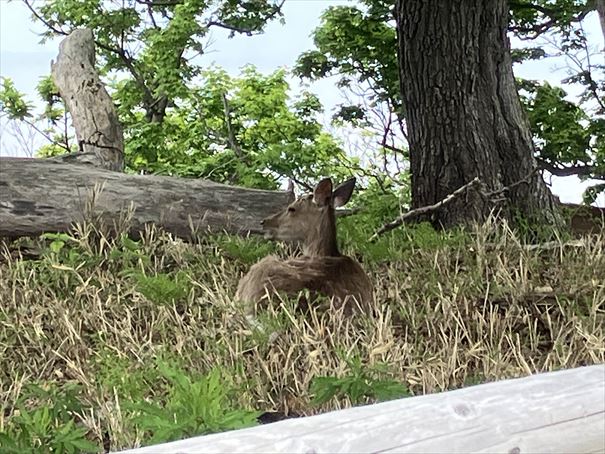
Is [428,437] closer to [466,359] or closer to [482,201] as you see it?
[466,359]

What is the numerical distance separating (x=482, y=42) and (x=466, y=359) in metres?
3.19

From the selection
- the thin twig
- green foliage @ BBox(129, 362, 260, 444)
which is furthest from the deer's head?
green foliage @ BBox(129, 362, 260, 444)

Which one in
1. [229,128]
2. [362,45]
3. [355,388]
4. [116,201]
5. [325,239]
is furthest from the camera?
[229,128]

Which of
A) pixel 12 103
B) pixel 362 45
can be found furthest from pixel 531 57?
pixel 12 103

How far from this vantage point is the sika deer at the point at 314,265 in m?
4.48

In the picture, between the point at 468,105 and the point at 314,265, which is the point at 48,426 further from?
the point at 468,105

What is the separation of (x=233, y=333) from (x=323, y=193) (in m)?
1.19

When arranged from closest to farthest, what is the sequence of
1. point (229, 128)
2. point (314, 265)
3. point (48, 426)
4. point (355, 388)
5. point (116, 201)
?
point (48, 426) < point (355, 388) < point (314, 265) < point (116, 201) < point (229, 128)

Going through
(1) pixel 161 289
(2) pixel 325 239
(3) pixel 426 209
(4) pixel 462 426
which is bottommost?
(4) pixel 462 426

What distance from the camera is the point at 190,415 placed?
112 inches

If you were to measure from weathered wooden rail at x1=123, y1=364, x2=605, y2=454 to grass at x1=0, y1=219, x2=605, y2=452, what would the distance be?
0.67 metres

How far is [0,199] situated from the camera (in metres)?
5.52

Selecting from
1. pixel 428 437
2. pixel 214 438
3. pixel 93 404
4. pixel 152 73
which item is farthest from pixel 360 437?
pixel 152 73

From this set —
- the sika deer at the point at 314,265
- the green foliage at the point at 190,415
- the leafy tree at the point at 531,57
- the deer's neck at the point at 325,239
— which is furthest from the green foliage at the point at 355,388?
the leafy tree at the point at 531,57
